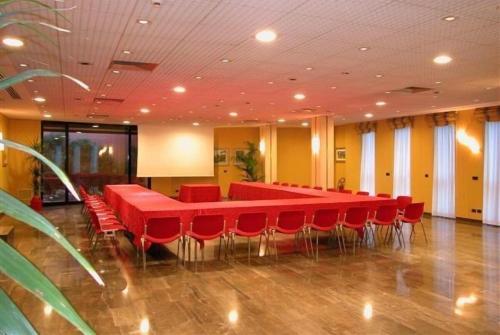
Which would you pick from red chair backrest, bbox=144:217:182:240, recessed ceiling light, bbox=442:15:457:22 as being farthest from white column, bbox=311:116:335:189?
recessed ceiling light, bbox=442:15:457:22

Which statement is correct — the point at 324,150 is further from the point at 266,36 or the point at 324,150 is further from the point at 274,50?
A: the point at 266,36

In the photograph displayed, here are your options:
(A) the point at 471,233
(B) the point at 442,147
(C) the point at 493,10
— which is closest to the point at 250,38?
(C) the point at 493,10

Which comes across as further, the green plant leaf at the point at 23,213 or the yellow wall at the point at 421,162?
the yellow wall at the point at 421,162

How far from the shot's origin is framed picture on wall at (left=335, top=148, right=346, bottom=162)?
17.6 m

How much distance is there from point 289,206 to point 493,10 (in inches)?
185

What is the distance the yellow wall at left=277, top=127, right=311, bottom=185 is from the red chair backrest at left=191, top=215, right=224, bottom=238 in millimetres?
12579

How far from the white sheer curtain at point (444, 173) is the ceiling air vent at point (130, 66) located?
959 centimetres

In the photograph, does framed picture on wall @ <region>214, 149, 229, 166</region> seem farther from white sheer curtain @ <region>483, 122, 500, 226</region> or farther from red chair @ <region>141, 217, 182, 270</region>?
red chair @ <region>141, 217, 182, 270</region>

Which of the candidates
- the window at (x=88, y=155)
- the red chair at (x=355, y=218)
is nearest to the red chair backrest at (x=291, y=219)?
the red chair at (x=355, y=218)

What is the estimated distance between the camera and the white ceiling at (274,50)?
413 centimetres

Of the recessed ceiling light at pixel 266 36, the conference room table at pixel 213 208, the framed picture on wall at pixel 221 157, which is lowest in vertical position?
the conference room table at pixel 213 208

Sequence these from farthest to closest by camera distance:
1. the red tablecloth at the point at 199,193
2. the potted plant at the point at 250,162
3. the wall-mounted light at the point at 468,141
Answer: the potted plant at the point at 250,162 < the red tablecloth at the point at 199,193 < the wall-mounted light at the point at 468,141

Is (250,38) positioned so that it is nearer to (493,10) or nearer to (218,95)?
(493,10)

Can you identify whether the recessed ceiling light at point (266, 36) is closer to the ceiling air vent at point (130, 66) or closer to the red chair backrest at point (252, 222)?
the ceiling air vent at point (130, 66)
